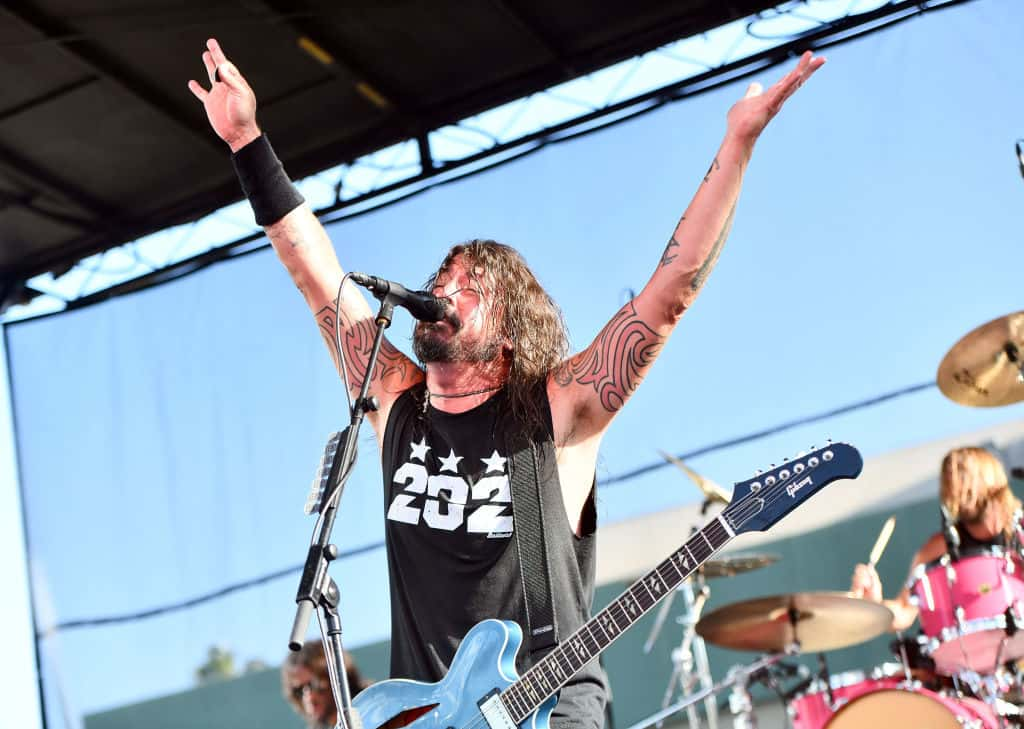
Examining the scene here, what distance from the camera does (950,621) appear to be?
4.94 metres

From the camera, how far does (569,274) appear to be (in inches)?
281

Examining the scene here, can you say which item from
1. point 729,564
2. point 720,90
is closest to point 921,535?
point 729,564

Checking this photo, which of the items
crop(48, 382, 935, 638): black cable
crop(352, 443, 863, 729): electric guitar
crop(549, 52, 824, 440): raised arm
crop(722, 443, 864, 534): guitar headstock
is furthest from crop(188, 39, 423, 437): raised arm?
crop(48, 382, 935, 638): black cable

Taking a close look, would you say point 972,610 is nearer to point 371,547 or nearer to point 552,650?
point 552,650

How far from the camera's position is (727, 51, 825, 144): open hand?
2383 millimetres

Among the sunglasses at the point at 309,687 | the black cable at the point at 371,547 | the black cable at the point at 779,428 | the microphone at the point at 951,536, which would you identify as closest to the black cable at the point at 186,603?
the black cable at the point at 371,547

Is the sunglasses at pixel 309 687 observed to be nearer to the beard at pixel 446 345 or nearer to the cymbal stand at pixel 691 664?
the cymbal stand at pixel 691 664

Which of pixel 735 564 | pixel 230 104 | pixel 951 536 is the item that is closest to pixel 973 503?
pixel 951 536

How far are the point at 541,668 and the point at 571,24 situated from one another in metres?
5.31

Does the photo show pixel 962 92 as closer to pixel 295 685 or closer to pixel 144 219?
pixel 295 685

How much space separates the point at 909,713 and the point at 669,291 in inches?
98.9

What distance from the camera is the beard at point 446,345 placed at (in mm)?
2771

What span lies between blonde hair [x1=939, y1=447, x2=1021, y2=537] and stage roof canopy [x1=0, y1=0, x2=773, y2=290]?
114 inches

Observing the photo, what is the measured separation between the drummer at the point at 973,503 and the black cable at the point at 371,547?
2.53 feet
